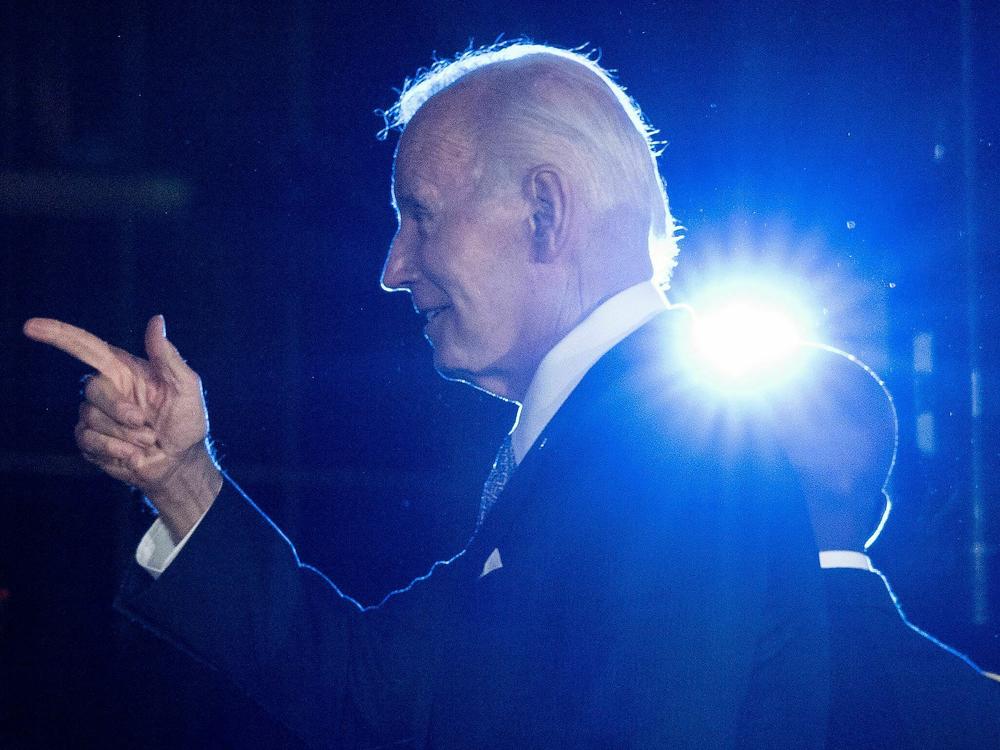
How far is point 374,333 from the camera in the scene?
2.25 metres

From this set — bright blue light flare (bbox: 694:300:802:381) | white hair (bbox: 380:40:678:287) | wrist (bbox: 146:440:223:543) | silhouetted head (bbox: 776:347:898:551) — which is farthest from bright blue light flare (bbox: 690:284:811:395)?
wrist (bbox: 146:440:223:543)

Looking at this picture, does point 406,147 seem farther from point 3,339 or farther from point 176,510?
point 3,339

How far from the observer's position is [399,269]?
105 cm

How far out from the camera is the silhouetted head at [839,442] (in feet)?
2.55

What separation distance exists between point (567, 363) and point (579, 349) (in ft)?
0.06

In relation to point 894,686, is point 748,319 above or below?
above

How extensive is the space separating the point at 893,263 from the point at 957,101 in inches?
14.4

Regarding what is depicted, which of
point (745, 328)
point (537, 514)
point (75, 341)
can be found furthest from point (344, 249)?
point (537, 514)

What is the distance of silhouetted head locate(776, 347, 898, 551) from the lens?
30.6 inches

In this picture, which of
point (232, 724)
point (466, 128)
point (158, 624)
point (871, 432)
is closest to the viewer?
point (871, 432)

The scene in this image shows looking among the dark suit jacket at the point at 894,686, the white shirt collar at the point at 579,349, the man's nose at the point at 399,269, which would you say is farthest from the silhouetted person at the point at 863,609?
the man's nose at the point at 399,269

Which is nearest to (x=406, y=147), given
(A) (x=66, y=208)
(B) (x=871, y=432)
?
(B) (x=871, y=432)

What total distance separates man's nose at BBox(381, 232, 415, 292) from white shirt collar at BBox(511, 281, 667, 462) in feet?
0.59

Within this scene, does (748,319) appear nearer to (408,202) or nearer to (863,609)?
(408,202)
